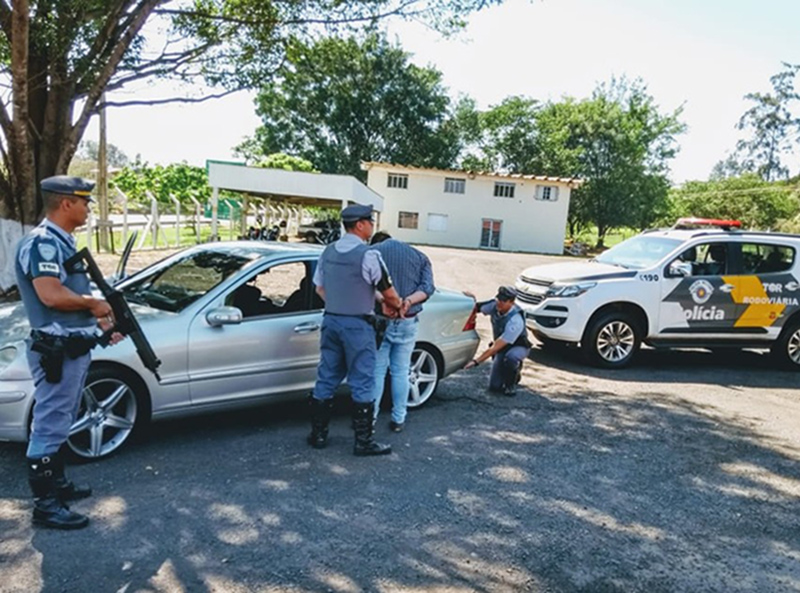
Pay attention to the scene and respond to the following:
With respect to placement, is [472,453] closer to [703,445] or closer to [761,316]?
[703,445]

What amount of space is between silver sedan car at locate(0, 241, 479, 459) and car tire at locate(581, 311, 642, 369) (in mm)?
2826

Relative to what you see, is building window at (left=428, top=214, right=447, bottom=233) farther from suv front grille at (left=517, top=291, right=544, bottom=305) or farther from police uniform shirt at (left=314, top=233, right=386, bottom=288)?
police uniform shirt at (left=314, top=233, right=386, bottom=288)

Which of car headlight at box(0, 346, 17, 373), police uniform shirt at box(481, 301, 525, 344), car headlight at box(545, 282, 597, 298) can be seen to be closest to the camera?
car headlight at box(0, 346, 17, 373)

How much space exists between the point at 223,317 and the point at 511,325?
3.13 meters

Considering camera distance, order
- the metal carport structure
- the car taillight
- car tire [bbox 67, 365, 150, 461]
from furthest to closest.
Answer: the metal carport structure < the car taillight < car tire [bbox 67, 365, 150, 461]

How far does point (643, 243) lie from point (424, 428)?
5424 mm

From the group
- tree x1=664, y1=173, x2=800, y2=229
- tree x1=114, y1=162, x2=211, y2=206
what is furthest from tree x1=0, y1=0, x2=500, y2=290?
tree x1=664, y1=173, x2=800, y2=229

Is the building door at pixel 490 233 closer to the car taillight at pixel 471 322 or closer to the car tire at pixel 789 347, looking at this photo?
the car tire at pixel 789 347

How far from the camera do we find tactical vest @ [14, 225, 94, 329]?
3062 mm

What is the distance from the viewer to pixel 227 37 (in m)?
11.5

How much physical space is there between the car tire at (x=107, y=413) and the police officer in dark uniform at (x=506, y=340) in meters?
3.29

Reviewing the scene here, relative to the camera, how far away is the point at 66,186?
3092 mm

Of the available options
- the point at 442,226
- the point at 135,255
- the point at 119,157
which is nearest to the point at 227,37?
the point at 135,255

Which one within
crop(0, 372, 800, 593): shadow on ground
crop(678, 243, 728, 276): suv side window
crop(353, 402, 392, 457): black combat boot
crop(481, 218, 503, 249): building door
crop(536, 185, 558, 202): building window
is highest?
crop(536, 185, 558, 202): building window
